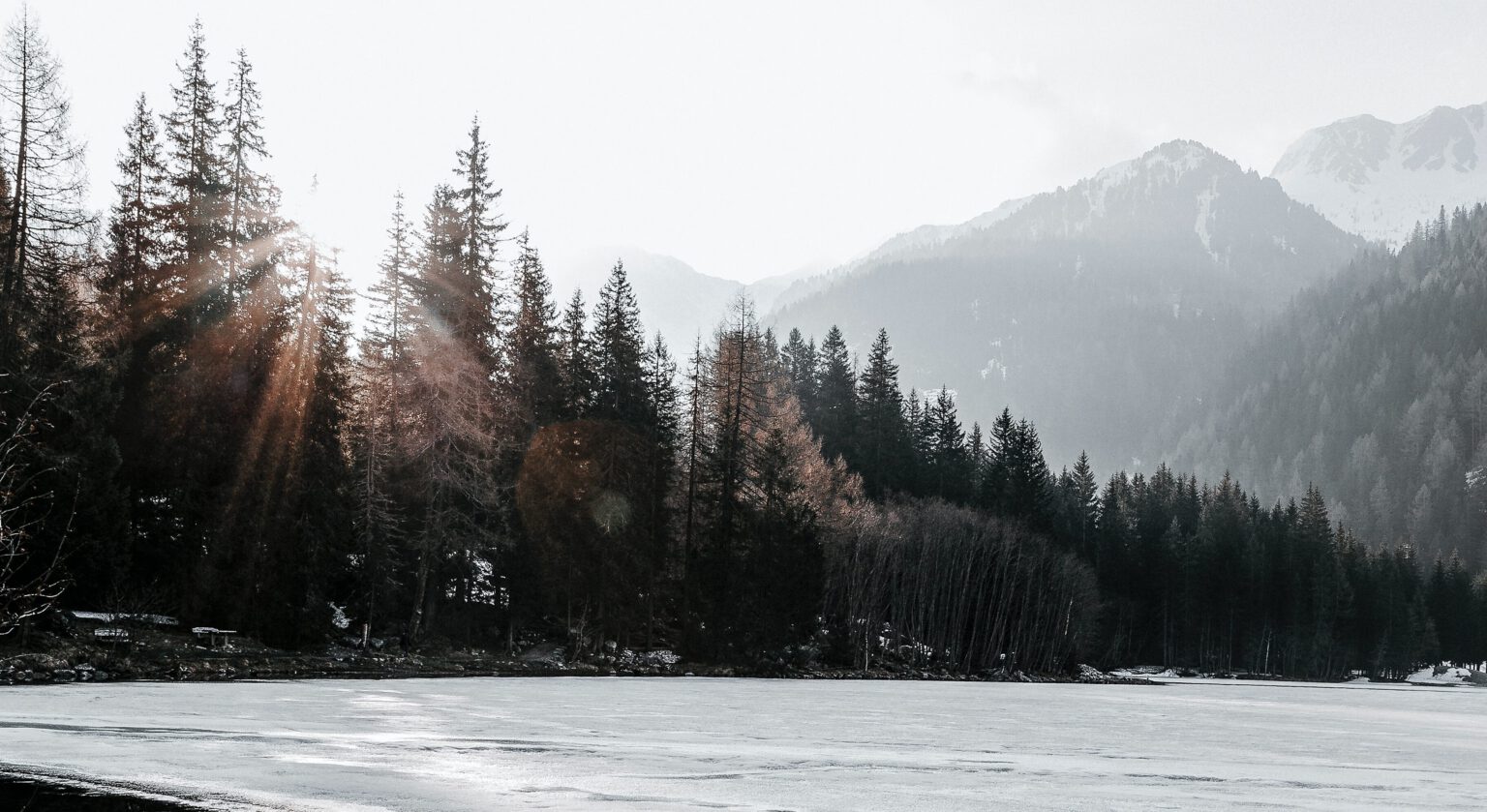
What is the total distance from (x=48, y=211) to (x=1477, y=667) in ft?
582

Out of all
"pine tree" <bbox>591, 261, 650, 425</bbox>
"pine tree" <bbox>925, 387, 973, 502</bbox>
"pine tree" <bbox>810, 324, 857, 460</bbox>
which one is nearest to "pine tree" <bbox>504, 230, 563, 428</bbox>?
"pine tree" <bbox>591, 261, 650, 425</bbox>

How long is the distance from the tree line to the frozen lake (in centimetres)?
329

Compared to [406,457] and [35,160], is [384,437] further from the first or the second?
[35,160]

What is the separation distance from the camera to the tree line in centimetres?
3381

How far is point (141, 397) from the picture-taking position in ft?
121

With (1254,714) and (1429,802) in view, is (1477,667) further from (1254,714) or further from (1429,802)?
(1429,802)

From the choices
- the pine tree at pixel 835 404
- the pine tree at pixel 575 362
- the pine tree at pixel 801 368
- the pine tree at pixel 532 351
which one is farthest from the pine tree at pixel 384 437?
the pine tree at pixel 801 368

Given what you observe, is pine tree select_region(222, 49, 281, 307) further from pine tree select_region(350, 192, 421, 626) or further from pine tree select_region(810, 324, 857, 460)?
pine tree select_region(810, 324, 857, 460)

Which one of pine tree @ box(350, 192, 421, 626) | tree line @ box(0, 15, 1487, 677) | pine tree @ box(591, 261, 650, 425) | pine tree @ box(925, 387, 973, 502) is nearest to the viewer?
tree line @ box(0, 15, 1487, 677)

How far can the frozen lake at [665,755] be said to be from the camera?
10914 millimetres

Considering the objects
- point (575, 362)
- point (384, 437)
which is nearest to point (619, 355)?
point (575, 362)

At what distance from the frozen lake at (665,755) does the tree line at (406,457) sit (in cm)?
329

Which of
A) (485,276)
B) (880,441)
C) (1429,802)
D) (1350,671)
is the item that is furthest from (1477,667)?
(1429,802)

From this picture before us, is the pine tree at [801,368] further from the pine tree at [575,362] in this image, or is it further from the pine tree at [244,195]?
the pine tree at [244,195]
